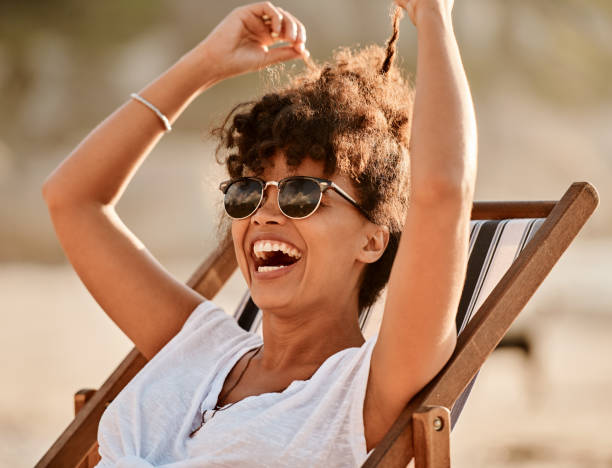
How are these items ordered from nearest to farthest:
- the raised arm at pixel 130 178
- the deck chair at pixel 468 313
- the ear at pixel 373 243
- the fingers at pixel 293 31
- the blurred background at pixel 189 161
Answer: the deck chair at pixel 468 313 < the ear at pixel 373 243 < the raised arm at pixel 130 178 < the fingers at pixel 293 31 < the blurred background at pixel 189 161

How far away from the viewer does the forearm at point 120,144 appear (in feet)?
8.26

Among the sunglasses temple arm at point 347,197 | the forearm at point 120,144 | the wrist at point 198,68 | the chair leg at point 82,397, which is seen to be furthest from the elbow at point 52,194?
the sunglasses temple arm at point 347,197

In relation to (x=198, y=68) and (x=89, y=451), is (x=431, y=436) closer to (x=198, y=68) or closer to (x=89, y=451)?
(x=89, y=451)

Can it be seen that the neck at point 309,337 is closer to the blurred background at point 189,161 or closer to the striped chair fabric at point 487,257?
the striped chair fabric at point 487,257

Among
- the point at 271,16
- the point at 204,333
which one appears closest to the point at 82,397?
the point at 204,333

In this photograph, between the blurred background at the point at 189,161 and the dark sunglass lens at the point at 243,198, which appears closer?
the dark sunglass lens at the point at 243,198

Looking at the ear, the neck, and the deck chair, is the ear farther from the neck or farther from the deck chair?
the deck chair

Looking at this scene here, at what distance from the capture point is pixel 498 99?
9.51 metres

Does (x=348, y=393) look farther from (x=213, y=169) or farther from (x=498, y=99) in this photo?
(x=498, y=99)

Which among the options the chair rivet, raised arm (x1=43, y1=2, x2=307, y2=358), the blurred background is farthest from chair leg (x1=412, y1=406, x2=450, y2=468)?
the blurred background

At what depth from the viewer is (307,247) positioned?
205 centimetres

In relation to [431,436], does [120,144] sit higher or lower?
higher

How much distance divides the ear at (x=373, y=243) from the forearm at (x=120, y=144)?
82 centimetres

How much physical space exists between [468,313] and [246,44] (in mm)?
1108
